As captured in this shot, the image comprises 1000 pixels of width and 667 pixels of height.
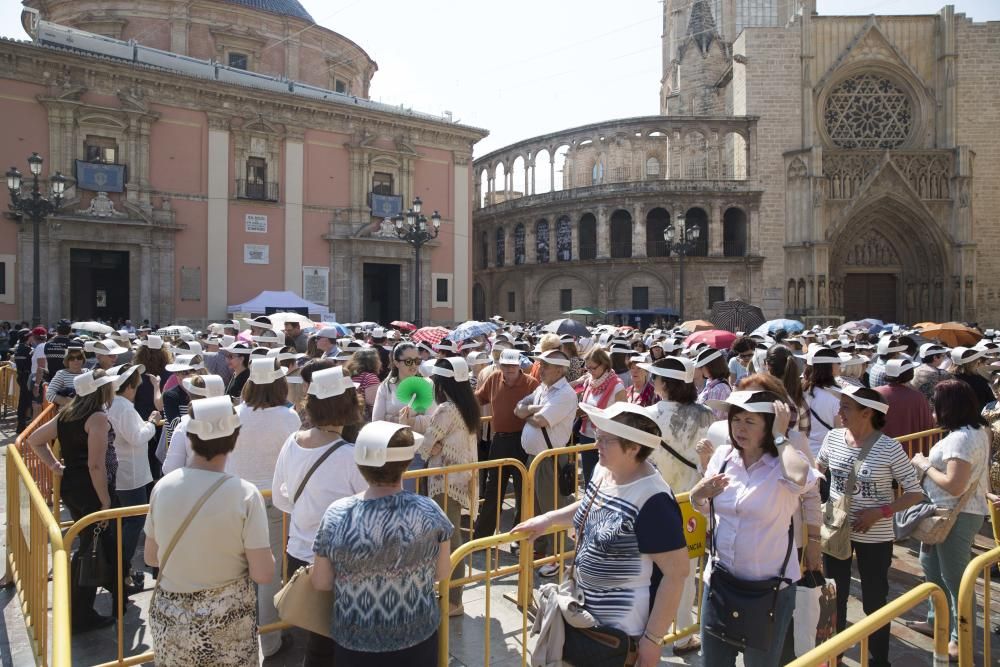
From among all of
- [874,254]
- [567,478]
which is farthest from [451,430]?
[874,254]

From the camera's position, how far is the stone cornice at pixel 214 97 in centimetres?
2312

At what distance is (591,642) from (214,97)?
93.0 feet

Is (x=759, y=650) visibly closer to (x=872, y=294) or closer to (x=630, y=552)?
(x=630, y=552)

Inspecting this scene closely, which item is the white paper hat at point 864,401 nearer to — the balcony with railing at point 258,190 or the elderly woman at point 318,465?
the elderly woman at point 318,465

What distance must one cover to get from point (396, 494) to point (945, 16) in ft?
149

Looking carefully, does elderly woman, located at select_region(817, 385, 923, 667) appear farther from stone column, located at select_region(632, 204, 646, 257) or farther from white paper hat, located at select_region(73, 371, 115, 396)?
stone column, located at select_region(632, 204, 646, 257)

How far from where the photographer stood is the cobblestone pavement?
4.50 metres

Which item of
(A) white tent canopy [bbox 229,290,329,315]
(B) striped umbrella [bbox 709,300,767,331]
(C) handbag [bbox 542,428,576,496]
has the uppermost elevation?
(A) white tent canopy [bbox 229,290,329,315]

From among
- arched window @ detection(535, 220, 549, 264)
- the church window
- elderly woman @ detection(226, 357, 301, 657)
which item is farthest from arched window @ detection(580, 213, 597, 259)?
elderly woman @ detection(226, 357, 301, 657)

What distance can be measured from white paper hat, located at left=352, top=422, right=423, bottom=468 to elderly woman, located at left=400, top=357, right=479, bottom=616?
233cm

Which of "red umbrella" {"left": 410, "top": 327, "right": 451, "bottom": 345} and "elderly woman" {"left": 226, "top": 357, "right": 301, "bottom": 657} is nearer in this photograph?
"elderly woman" {"left": 226, "top": 357, "right": 301, "bottom": 657}

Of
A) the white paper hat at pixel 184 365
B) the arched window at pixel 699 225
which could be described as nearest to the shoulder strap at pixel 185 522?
the white paper hat at pixel 184 365

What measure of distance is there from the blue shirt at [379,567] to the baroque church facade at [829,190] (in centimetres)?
3509

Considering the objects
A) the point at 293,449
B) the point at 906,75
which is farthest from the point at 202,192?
the point at 906,75
